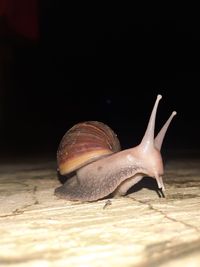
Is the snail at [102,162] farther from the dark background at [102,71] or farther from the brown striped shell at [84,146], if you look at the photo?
the dark background at [102,71]

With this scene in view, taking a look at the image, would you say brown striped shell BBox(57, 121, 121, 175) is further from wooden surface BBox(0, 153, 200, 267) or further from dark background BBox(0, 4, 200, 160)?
dark background BBox(0, 4, 200, 160)

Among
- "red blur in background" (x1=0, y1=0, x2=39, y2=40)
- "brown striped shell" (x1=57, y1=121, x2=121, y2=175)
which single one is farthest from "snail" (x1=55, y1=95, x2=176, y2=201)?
"red blur in background" (x1=0, y1=0, x2=39, y2=40)

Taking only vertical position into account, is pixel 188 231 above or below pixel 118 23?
below

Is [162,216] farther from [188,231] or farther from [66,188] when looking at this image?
[66,188]

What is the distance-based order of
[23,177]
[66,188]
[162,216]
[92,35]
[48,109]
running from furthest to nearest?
1. [48,109]
2. [92,35]
3. [23,177]
4. [66,188]
5. [162,216]

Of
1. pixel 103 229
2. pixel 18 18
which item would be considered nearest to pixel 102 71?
pixel 18 18

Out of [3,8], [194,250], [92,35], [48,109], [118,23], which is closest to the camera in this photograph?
[194,250]

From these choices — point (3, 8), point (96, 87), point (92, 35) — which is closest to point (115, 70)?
point (96, 87)
